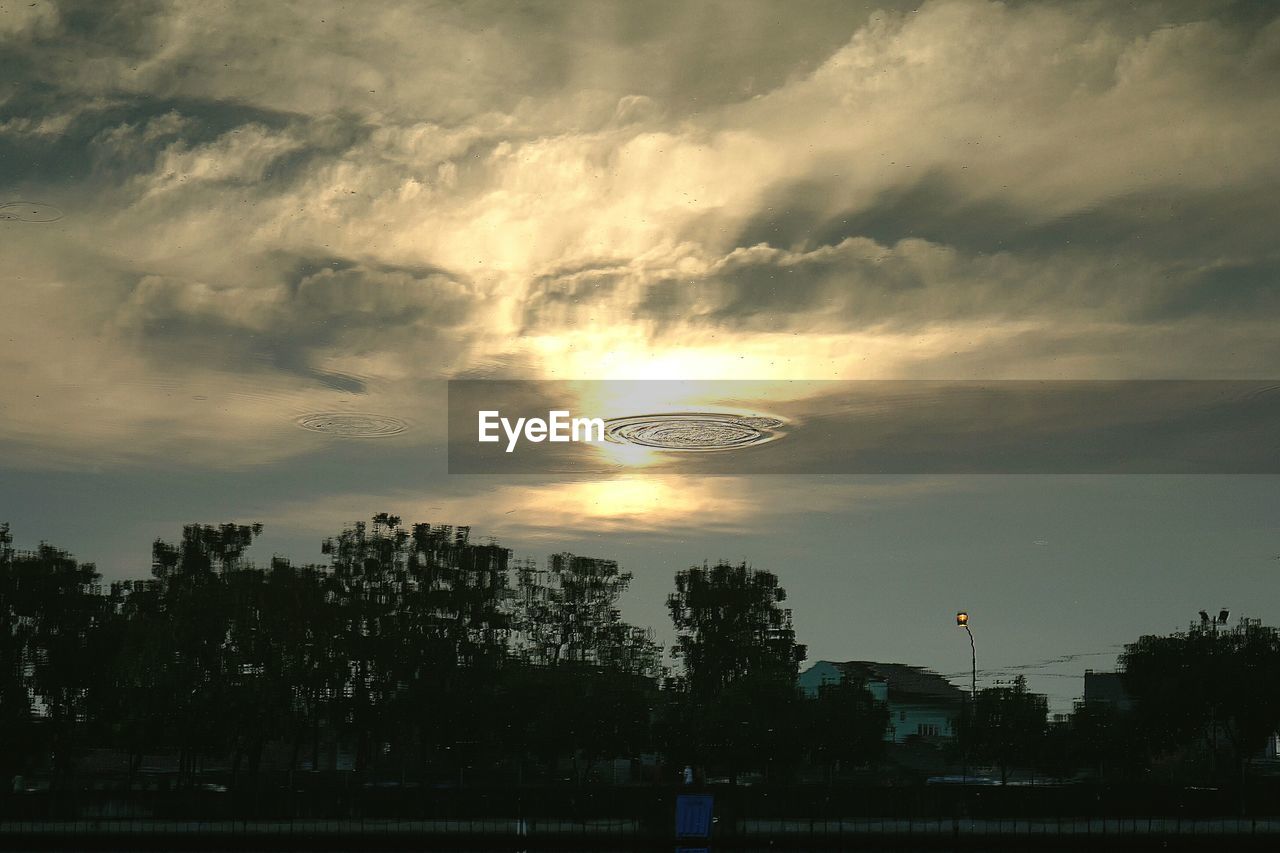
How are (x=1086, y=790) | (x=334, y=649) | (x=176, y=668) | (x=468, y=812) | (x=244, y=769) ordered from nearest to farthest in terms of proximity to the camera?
(x=468, y=812) → (x=1086, y=790) → (x=176, y=668) → (x=334, y=649) → (x=244, y=769)

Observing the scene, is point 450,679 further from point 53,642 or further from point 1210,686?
point 1210,686

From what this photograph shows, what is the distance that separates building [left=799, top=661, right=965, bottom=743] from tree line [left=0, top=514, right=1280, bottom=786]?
29850 millimetres

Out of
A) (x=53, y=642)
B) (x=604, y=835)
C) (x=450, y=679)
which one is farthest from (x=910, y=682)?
(x=604, y=835)

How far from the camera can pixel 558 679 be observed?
65.6 m

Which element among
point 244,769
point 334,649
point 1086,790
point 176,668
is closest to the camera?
point 1086,790

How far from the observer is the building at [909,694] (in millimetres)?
107375

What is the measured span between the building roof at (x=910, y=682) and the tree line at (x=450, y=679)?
37.9 meters

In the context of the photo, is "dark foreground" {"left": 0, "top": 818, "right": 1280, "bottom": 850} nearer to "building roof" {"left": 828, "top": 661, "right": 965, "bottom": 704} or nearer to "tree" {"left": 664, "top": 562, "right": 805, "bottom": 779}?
"tree" {"left": 664, "top": 562, "right": 805, "bottom": 779}

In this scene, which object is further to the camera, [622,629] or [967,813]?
[622,629]

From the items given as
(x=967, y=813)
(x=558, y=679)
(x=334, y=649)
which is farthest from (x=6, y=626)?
(x=967, y=813)

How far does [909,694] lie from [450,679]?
185ft

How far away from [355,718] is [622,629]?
46.9 ft

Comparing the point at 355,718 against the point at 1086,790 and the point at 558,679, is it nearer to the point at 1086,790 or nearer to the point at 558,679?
the point at 558,679

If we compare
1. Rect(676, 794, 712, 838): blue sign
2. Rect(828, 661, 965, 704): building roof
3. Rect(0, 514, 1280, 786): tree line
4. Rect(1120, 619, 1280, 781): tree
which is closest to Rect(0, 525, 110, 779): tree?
Rect(0, 514, 1280, 786): tree line
